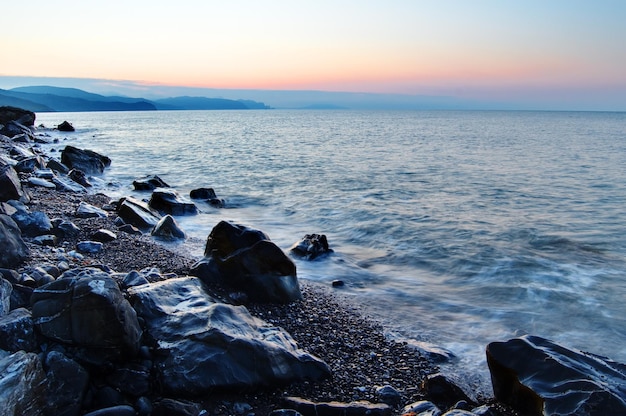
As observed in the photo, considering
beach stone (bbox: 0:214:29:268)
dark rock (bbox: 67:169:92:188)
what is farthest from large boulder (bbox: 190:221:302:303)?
dark rock (bbox: 67:169:92:188)

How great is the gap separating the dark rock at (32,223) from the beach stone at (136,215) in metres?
2.87

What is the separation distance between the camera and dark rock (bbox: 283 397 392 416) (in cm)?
418

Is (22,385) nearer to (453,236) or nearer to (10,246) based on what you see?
(10,246)

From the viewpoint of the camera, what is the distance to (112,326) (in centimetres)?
415

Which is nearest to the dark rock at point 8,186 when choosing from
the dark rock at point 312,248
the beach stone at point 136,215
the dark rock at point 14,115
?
the beach stone at point 136,215

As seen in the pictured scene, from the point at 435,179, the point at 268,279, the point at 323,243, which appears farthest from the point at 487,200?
the point at 268,279

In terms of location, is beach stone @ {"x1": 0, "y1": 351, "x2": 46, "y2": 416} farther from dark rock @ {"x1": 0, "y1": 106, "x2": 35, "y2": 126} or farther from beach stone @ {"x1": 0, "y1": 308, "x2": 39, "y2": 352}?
dark rock @ {"x1": 0, "y1": 106, "x2": 35, "y2": 126}

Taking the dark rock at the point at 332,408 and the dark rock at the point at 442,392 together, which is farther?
the dark rock at the point at 442,392

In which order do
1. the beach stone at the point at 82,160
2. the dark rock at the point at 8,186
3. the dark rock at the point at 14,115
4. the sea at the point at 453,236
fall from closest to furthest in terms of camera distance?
the sea at the point at 453,236, the dark rock at the point at 8,186, the beach stone at the point at 82,160, the dark rock at the point at 14,115

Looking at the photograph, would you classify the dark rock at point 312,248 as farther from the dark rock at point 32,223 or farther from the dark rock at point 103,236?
the dark rock at point 32,223

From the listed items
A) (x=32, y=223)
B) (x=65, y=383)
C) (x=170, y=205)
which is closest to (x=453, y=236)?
(x=170, y=205)

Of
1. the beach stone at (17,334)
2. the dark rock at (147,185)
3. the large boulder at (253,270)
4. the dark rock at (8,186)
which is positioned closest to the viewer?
the beach stone at (17,334)

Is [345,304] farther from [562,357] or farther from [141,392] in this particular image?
[141,392]

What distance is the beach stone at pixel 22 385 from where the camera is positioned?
10.7 ft
